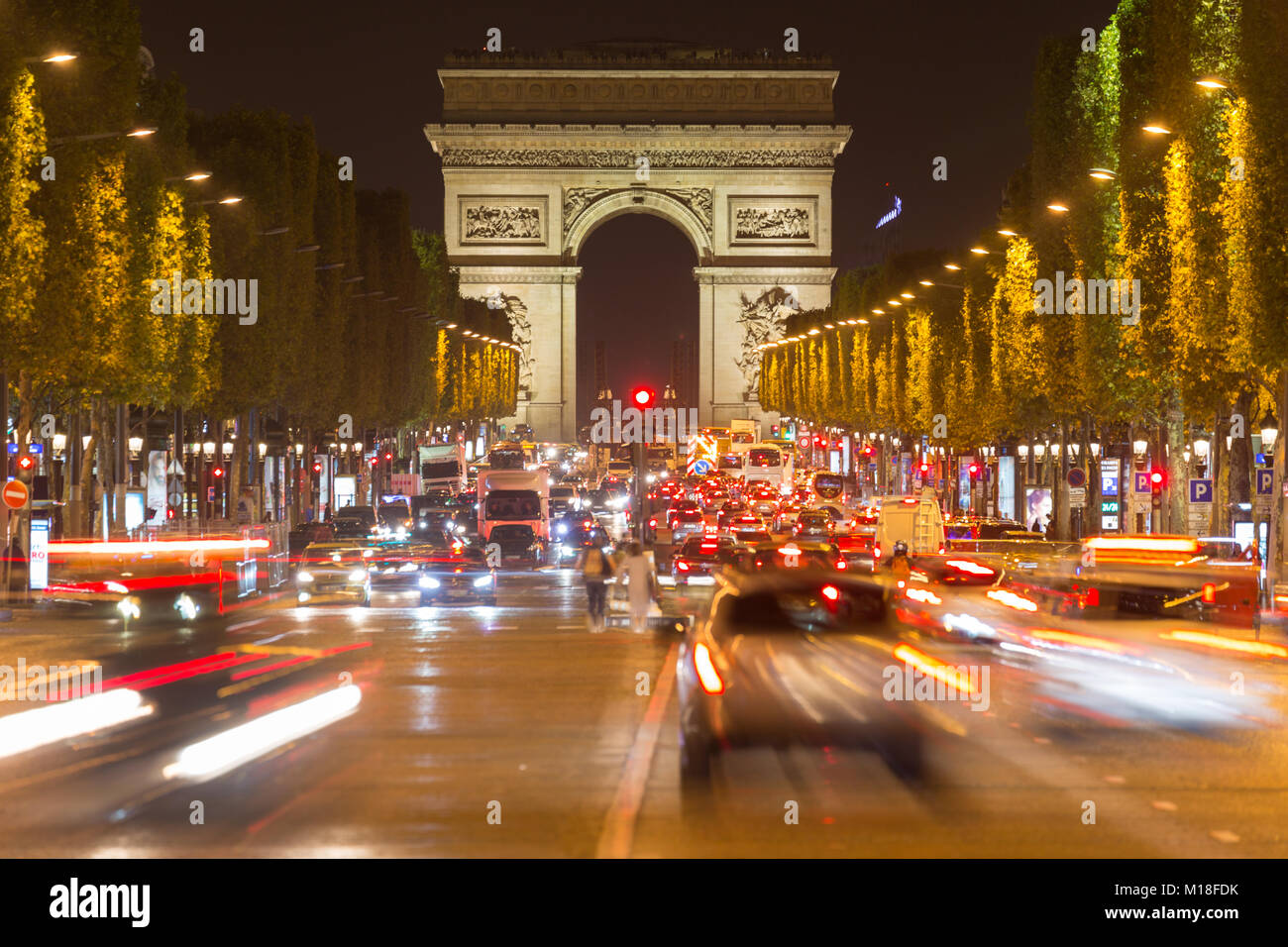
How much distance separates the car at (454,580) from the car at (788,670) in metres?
26.4

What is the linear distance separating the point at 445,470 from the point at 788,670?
81046 millimetres

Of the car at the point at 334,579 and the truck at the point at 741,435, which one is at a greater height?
the truck at the point at 741,435

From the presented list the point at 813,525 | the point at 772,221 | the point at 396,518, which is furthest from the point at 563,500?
the point at 772,221

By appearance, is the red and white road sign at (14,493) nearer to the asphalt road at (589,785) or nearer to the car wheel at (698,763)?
the asphalt road at (589,785)

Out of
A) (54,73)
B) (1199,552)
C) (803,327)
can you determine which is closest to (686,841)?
(1199,552)

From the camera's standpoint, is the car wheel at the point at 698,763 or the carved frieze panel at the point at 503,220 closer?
the car wheel at the point at 698,763

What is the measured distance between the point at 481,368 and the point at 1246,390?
79327mm

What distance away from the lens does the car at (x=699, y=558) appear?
51.8 metres

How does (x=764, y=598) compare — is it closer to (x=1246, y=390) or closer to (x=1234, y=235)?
(x=1234, y=235)

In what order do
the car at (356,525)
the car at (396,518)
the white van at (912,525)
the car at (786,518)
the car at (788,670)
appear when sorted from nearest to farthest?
1. the car at (788,670)
2. the white van at (912,525)
3. the car at (356,525)
4. the car at (396,518)
5. the car at (786,518)

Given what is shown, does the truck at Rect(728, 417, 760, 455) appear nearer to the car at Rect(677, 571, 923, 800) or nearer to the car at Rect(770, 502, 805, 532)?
the car at Rect(770, 502, 805, 532)

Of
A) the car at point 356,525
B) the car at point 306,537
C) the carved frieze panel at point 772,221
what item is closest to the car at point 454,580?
the car at point 306,537

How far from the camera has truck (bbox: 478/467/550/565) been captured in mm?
58456

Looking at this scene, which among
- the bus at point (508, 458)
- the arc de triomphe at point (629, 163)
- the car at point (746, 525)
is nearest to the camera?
the car at point (746, 525)
